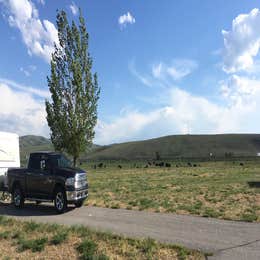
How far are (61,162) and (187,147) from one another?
156 metres

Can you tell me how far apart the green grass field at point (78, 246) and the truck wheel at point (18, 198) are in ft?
18.1

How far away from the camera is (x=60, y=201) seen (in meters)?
14.0

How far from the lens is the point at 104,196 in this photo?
17.9 metres

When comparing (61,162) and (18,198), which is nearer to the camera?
(61,162)

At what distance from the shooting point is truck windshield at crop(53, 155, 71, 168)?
15.0 m

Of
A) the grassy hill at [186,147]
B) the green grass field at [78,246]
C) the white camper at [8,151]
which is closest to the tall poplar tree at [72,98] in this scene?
the white camper at [8,151]

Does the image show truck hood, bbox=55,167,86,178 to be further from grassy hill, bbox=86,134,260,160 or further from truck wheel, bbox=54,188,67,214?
grassy hill, bbox=86,134,260,160

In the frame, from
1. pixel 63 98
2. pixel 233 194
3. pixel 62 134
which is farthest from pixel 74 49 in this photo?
pixel 233 194

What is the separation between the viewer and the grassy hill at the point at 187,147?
6107 inches

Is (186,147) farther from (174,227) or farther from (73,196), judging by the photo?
(174,227)

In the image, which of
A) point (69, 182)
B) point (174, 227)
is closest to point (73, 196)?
point (69, 182)

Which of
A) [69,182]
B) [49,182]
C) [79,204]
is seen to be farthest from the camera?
[79,204]

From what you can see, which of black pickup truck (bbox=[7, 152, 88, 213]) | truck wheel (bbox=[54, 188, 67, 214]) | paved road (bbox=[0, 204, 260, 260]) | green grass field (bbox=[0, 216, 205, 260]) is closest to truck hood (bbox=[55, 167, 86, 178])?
black pickup truck (bbox=[7, 152, 88, 213])

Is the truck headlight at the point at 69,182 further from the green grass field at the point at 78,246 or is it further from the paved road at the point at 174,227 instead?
the green grass field at the point at 78,246
